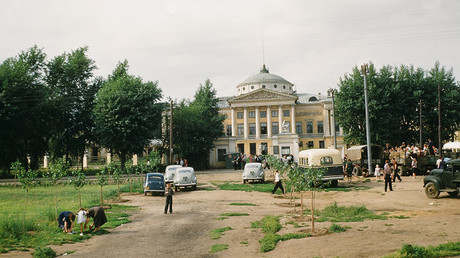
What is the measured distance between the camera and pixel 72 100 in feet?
184

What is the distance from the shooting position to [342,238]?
13125mm

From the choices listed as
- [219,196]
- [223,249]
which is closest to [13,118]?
[219,196]

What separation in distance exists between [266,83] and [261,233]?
7843cm

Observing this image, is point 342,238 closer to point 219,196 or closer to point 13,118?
point 219,196

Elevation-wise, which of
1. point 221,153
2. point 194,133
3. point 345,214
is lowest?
point 345,214

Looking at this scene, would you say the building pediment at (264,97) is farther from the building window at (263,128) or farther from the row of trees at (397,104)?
the row of trees at (397,104)

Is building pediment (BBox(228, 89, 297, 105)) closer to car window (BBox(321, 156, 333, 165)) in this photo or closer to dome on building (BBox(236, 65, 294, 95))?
dome on building (BBox(236, 65, 294, 95))

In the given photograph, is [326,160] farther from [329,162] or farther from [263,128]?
[263,128]

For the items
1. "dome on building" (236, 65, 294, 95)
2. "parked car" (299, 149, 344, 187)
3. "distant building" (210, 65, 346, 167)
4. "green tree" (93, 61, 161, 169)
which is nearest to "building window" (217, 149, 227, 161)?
"distant building" (210, 65, 346, 167)

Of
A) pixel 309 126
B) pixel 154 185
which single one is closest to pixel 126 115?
pixel 154 185

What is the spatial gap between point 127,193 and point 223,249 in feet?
66.2

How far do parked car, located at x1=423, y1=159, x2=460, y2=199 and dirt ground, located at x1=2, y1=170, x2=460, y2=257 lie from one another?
48cm

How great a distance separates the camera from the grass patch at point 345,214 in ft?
55.7

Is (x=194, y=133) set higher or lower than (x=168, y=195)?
higher
